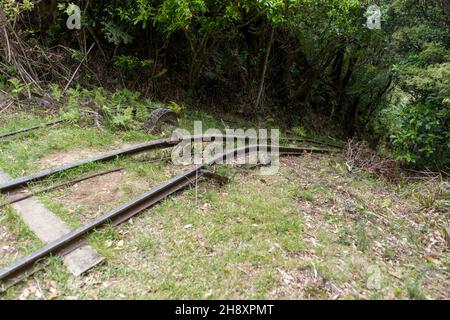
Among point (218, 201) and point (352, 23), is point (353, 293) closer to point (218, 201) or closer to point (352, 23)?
point (218, 201)

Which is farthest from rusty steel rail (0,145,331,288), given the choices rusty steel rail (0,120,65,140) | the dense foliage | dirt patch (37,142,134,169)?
the dense foliage

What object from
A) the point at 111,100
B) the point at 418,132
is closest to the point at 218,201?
the point at 111,100

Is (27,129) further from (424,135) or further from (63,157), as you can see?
(424,135)

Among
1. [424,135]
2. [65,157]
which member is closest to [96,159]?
[65,157]

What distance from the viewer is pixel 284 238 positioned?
404 centimetres

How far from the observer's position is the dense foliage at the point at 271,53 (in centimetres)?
770

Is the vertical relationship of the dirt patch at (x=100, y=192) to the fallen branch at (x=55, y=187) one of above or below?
below

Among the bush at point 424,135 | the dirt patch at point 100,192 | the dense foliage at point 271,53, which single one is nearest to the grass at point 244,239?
the dirt patch at point 100,192

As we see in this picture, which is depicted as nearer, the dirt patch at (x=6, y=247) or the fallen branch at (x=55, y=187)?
the dirt patch at (x=6, y=247)

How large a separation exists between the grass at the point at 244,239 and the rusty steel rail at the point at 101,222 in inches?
3.7

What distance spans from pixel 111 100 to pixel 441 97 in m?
7.70

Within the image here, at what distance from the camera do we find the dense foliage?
25.2 feet

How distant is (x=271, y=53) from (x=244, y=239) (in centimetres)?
1101

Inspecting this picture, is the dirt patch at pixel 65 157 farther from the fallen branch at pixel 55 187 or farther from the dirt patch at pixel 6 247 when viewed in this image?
the dirt patch at pixel 6 247
